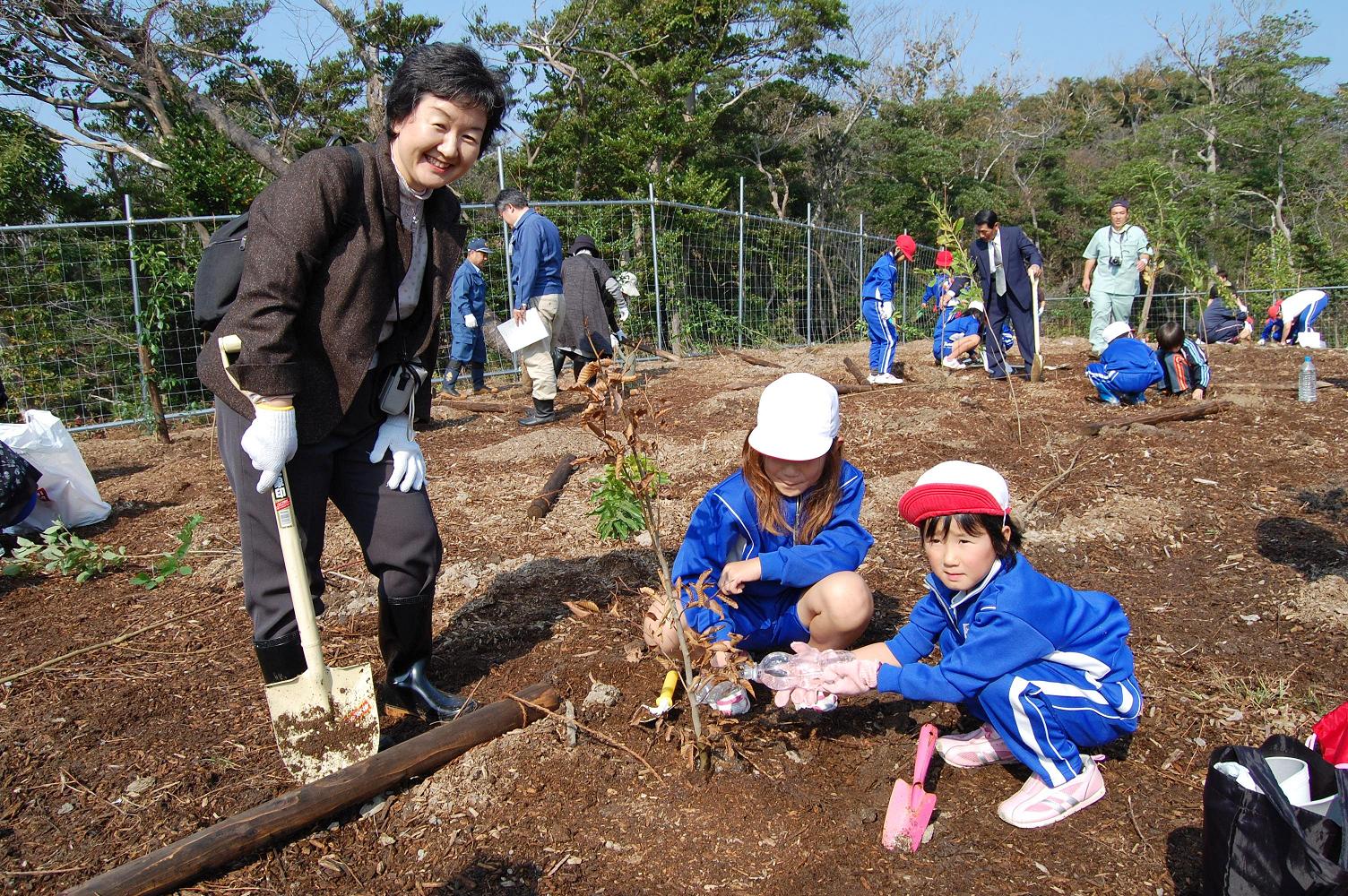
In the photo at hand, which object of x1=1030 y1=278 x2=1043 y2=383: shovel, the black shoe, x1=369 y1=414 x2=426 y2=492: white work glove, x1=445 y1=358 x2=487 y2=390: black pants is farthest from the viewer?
x1=445 y1=358 x2=487 y2=390: black pants

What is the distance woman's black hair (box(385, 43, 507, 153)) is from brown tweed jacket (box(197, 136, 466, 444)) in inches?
6.0

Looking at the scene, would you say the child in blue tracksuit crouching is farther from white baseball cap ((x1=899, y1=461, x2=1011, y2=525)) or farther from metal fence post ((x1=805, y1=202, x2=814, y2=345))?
metal fence post ((x1=805, y1=202, x2=814, y2=345))

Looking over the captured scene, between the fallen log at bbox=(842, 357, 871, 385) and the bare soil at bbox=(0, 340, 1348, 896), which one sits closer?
the bare soil at bbox=(0, 340, 1348, 896)

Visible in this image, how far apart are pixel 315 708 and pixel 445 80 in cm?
159

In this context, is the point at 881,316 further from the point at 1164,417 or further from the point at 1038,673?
the point at 1038,673

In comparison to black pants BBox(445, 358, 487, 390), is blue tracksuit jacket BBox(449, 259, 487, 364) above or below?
above

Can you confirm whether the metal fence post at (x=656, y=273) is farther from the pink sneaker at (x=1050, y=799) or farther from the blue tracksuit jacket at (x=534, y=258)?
the pink sneaker at (x=1050, y=799)

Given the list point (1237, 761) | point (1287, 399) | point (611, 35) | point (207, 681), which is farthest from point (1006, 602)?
point (611, 35)

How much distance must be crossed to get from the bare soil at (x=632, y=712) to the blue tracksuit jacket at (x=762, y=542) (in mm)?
310

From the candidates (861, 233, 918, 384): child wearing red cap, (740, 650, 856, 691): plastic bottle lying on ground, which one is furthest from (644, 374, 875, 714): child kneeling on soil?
(861, 233, 918, 384): child wearing red cap

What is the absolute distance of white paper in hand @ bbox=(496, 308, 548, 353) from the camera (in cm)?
711

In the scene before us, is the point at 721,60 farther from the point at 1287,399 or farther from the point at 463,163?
the point at 463,163

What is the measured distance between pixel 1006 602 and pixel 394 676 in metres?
1.69

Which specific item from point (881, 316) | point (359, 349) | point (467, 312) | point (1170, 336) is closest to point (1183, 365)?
point (1170, 336)
